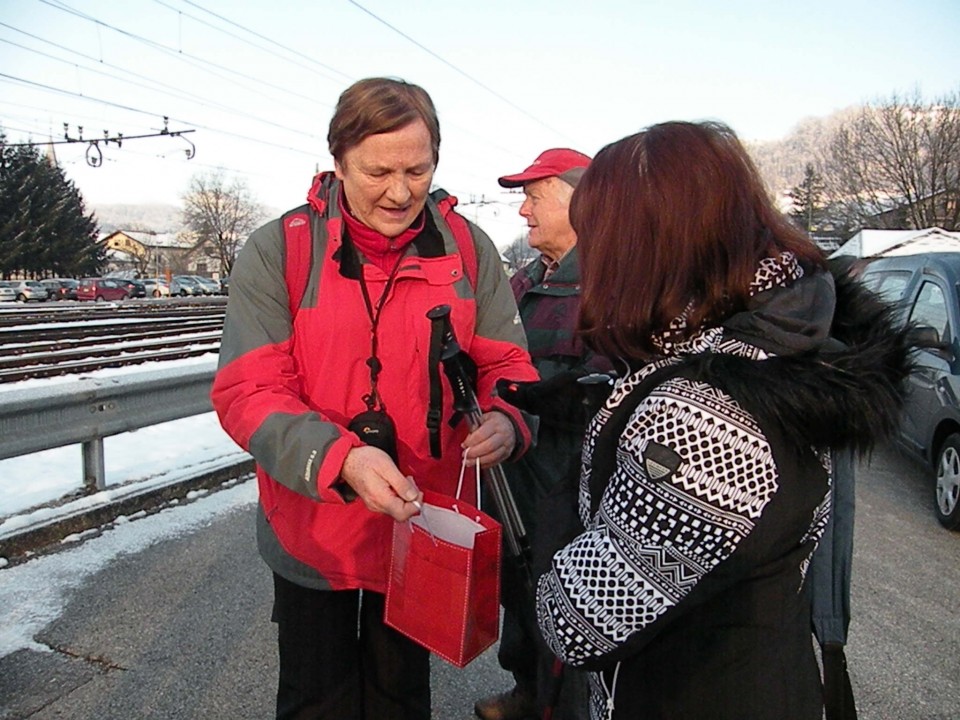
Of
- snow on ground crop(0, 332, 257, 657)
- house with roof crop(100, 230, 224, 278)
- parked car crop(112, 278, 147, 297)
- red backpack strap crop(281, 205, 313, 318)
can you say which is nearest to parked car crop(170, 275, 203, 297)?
parked car crop(112, 278, 147, 297)

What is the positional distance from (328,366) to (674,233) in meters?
0.96

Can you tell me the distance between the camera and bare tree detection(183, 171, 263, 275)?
75.3m

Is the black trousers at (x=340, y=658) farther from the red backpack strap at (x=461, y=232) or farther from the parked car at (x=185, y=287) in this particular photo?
the parked car at (x=185, y=287)

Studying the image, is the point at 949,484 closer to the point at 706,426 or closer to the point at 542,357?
the point at 542,357

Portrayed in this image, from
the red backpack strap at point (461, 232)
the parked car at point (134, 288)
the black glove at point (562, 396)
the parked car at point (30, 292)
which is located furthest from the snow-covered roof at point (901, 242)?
the parked car at point (30, 292)

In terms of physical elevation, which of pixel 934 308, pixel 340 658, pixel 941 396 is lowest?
pixel 340 658

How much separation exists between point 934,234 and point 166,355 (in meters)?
19.4

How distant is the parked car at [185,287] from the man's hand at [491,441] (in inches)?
2048

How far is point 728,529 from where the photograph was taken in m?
→ 1.25

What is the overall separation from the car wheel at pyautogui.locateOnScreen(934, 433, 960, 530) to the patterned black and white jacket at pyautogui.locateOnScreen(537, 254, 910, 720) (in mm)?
4678

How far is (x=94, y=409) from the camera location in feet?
15.1

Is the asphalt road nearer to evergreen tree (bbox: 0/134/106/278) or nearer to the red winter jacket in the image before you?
the red winter jacket

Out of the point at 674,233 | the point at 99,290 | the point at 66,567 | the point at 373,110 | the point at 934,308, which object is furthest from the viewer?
the point at 99,290

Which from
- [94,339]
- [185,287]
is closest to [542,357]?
[94,339]
